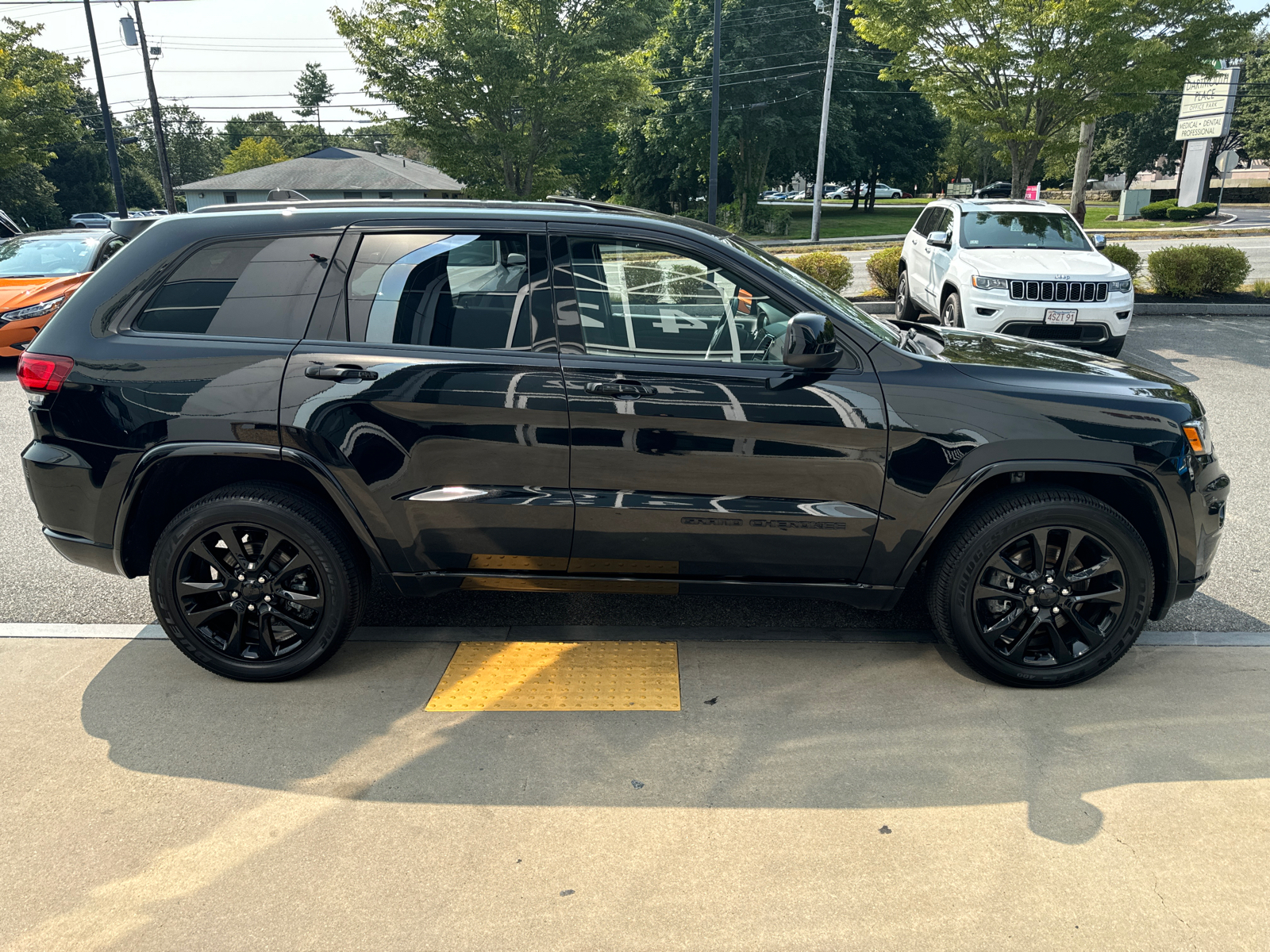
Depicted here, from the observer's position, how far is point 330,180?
5669cm

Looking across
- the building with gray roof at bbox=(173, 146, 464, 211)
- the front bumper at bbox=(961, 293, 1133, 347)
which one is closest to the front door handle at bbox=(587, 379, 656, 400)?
the front bumper at bbox=(961, 293, 1133, 347)

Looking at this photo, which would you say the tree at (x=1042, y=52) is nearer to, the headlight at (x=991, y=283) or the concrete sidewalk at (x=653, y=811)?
the headlight at (x=991, y=283)

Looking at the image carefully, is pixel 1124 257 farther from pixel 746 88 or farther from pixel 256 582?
pixel 746 88

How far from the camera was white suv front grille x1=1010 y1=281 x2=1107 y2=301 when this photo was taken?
9258 mm

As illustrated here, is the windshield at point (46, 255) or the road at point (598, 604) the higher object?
the windshield at point (46, 255)

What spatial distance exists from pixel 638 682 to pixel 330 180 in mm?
59683

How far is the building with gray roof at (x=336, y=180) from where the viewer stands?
54.8 m

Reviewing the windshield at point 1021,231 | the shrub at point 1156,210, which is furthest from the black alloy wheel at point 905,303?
the shrub at point 1156,210

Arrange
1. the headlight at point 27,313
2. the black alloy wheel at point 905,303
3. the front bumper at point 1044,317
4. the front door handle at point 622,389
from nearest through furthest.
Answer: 1. the front door handle at point 622,389
2. the front bumper at point 1044,317
3. the headlight at point 27,313
4. the black alloy wheel at point 905,303

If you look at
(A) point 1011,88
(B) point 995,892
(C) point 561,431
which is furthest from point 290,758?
(A) point 1011,88

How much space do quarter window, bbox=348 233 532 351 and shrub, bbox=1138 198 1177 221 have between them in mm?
51404

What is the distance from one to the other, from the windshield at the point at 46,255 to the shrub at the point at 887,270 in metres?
10.8

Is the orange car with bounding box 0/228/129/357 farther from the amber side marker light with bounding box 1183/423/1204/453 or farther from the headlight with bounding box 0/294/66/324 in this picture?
the amber side marker light with bounding box 1183/423/1204/453

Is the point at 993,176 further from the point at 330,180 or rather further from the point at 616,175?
the point at 330,180
